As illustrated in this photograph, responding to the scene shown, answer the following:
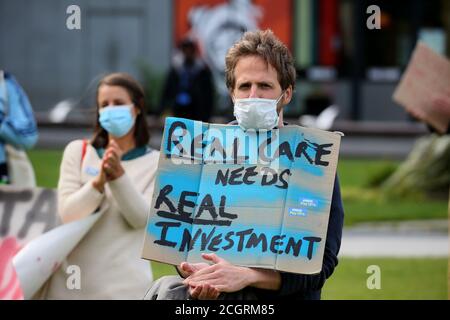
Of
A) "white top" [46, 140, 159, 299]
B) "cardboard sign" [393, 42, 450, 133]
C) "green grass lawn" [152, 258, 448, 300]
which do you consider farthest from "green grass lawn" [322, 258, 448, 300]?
"white top" [46, 140, 159, 299]

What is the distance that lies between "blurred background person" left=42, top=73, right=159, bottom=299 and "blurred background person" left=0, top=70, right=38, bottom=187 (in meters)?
1.58

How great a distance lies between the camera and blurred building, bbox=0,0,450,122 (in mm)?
26828

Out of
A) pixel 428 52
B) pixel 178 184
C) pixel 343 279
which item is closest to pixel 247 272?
pixel 178 184

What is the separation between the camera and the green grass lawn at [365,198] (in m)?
14.8

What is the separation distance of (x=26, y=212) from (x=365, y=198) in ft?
36.0

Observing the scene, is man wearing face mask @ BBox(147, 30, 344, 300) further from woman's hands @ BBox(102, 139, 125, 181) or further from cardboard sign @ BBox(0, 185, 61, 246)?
cardboard sign @ BBox(0, 185, 61, 246)

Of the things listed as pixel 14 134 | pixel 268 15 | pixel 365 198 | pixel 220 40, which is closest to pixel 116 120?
pixel 14 134

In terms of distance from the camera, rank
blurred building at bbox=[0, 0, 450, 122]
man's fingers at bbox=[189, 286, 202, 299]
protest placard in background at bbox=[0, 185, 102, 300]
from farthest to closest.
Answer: blurred building at bbox=[0, 0, 450, 122], protest placard in background at bbox=[0, 185, 102, 300], man's fingers at bbox=[189, 286, 202, 299]

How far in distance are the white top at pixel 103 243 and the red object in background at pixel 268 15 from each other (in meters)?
21.1

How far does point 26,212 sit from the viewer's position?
6332 millimetres

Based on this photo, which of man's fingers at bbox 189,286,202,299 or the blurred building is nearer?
man's fingers at bbox 189,286,202,299

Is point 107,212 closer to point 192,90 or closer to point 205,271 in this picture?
point 205,271

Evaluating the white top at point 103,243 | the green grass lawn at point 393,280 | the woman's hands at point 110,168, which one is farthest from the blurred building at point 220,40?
the woman's hands at point 110,168

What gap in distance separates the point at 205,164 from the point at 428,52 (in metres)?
3.51
